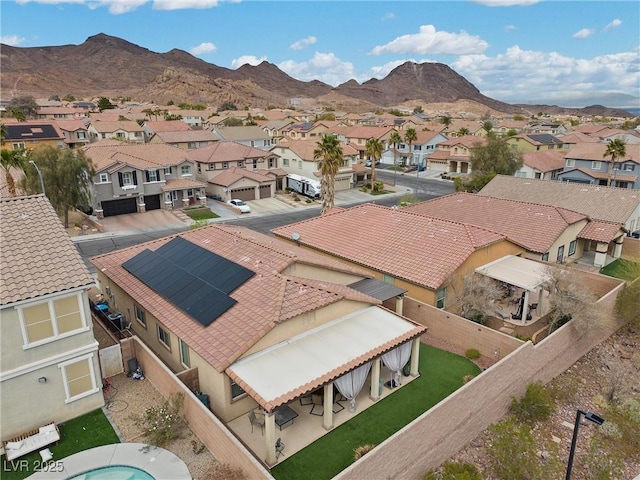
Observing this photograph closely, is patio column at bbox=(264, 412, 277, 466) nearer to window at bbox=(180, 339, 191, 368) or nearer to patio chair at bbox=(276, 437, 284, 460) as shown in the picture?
patio chair at bbox=(276, 437, 284, 460)

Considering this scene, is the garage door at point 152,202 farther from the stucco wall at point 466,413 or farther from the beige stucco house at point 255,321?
the stucco wall at point 466,413

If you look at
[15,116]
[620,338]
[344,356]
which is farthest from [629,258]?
[15,116]

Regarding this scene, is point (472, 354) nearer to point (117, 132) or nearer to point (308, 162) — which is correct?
point (308, 162)

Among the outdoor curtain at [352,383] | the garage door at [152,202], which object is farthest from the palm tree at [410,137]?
the outdoor curtain at [352,383]

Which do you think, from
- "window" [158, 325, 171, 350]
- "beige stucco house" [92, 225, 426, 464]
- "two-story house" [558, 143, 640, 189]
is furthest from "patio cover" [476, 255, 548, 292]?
"two-story house" [558, 143, 640, 189]

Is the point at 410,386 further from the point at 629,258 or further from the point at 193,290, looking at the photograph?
the point at 629,258
